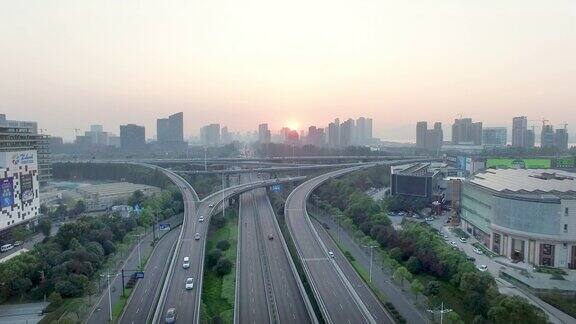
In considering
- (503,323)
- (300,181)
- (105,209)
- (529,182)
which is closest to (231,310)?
(503,323)

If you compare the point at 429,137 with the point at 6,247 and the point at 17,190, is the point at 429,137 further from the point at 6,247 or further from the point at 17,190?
the point at 6,247

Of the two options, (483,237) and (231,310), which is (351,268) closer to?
(231,310)

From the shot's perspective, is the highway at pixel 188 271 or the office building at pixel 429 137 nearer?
the highway at pixel 188 271

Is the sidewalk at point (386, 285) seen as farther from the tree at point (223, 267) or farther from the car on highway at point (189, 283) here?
the car on highway at point (189, 283)

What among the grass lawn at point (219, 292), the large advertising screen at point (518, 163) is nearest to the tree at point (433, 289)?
the grass lawn at point (219, 292)

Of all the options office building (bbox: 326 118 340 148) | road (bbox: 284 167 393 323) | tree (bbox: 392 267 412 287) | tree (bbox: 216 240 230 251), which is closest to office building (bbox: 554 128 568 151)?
office building (bbox: 326 118 340 148)

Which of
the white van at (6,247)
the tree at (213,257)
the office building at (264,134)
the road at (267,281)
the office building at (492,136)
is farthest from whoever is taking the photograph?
the office building at (264,134)
